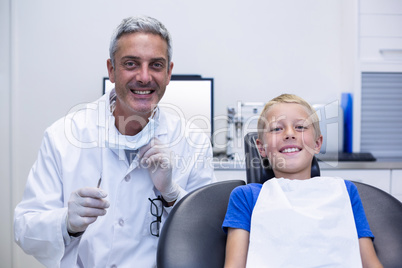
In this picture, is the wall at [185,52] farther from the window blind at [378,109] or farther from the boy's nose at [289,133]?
the boy's nose at [289,133]

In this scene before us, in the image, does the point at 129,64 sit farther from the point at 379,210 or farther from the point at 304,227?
the point at 379,210

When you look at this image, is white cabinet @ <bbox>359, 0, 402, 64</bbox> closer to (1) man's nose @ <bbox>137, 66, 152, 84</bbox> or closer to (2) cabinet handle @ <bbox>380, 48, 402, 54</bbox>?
(2) cabinet handle @ <bbox>380, 48, 402, 54</bbox>

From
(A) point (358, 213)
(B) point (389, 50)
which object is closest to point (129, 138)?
(A) point (358, 213)

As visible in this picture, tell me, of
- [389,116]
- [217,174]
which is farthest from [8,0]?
[389,116]

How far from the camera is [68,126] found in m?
1.29

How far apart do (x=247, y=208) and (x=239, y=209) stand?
4 centimetres

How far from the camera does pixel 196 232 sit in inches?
39.7

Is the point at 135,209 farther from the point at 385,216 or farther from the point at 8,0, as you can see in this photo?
the point at 8,0

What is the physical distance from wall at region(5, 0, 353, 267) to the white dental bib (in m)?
1.43

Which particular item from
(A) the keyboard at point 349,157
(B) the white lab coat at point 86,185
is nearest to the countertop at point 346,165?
(A) the keyboard at point 349,157

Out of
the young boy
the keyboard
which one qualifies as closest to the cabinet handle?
the keyboard

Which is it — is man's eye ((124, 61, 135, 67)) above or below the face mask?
above

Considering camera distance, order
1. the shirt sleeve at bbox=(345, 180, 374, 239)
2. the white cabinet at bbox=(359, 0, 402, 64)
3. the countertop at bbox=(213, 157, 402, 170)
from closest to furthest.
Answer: the shirt sleeve at bbox=(345, 180, 374, 239), the countertop at bbox=(213, 157, 402, 170), the white cabinet at bbox=(359, 0, 402, 64)

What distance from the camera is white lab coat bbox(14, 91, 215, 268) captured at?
1135 millimetres
